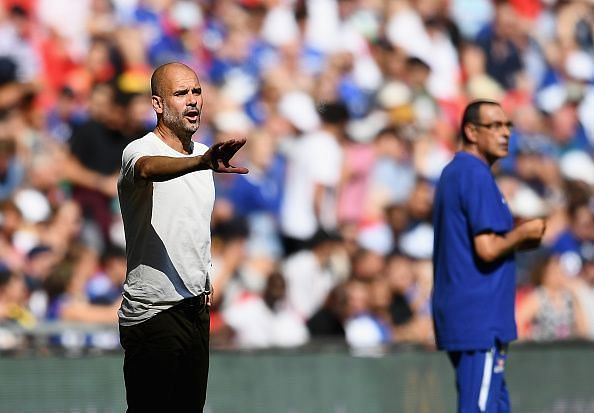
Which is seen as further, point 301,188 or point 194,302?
point 301,188

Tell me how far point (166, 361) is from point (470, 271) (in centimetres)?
212

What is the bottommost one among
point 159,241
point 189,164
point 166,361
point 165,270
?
point 166,361

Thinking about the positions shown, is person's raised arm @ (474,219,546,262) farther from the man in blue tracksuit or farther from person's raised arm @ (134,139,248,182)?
person's raised arm @ (134,139,248,182)

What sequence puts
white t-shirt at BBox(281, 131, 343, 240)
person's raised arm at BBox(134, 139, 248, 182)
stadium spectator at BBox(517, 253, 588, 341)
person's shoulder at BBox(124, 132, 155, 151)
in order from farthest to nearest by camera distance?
1. white t-shirt at BBox(281, 131, 343, 240)
2. stadium spectator at BBox(517, 253, 588, 341)
3. person's shoulder at BBox(124, 132, 155, 151)
4. person's raised arm at BBox(134, 139, 248, 182)

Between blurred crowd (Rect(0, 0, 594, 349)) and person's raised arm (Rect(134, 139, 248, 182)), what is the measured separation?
416 cm

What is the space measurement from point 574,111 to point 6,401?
7872mm

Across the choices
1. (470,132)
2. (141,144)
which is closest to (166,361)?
(141,144)

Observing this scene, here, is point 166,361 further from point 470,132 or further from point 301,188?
point 301,188

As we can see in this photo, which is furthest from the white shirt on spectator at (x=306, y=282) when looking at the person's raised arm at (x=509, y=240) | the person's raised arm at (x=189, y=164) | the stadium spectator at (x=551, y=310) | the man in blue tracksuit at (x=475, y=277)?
the person's raised arm at (x=189, y=164)

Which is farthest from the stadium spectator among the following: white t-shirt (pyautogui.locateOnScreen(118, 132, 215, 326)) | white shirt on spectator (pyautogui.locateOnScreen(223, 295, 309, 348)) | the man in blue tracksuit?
white t-shirt (pyautogui.locateOnScreen(118, 132, 215, 326))

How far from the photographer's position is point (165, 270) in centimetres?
541

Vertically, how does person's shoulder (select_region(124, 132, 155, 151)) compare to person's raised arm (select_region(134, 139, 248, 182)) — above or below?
above

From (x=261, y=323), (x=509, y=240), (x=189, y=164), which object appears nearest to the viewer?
(x=189, y=164)

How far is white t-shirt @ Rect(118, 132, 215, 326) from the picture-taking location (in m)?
5.39
